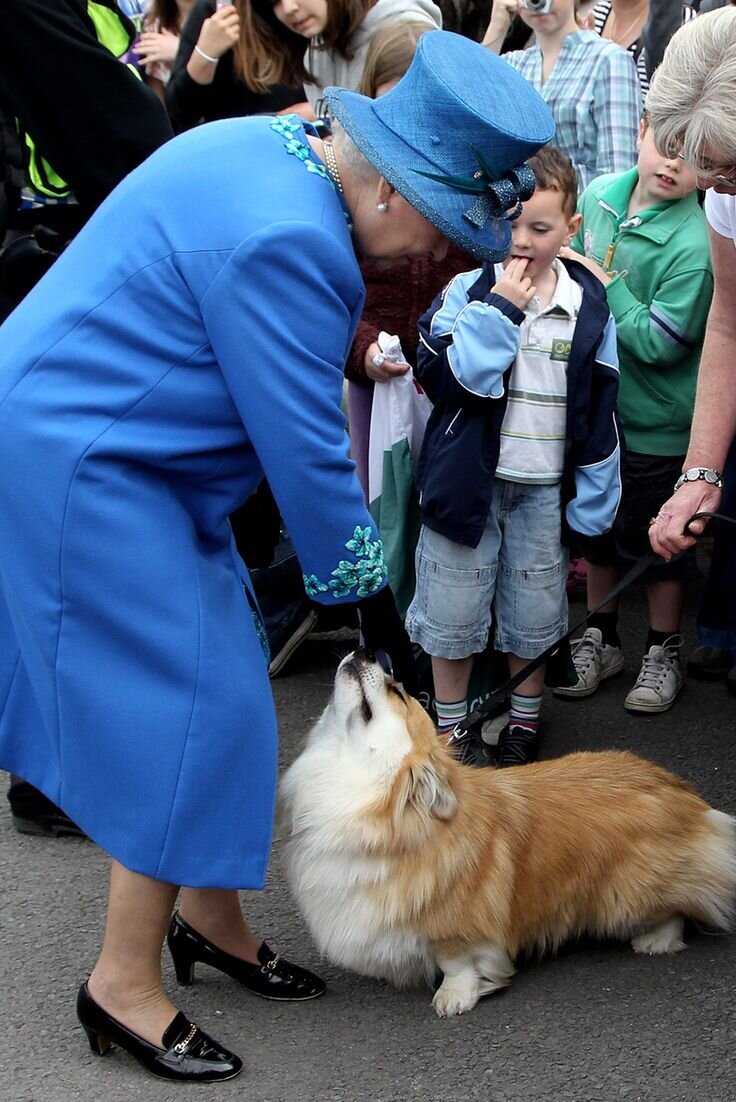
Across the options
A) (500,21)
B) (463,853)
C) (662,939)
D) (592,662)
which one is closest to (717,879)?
(662,939)

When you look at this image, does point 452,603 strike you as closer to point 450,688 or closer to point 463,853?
point 450,688

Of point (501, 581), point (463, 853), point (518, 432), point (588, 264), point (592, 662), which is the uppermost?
point (588, 264)

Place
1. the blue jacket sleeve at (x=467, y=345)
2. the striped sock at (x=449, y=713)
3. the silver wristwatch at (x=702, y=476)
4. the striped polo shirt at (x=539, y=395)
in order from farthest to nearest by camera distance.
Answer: the striped sock at (x=449, y=713), the striped polo shirt at (x=539, y=395), the blue jacket sleeve at (x=467, y=345), the silver wristwatch at (x=702, y=476)

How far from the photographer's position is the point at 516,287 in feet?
10.0

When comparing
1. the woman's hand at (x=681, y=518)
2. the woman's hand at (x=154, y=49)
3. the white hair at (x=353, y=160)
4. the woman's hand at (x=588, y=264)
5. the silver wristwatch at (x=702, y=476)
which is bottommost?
the woman's hand at (x=681, y=518)

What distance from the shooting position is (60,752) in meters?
2.12

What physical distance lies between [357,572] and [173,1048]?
977mm

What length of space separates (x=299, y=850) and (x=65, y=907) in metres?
0.75

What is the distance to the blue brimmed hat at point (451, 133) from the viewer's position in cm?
191

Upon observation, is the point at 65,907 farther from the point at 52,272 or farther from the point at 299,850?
the point at 52,272

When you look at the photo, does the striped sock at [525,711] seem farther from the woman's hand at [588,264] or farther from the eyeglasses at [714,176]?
the eyeglasses at [714,176]

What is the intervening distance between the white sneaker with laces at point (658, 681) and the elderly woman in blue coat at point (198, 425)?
74.5 inches

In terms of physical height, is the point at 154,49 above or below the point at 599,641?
above

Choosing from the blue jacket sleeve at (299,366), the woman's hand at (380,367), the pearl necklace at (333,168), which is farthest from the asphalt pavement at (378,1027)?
the woman's hand at (380,367)
